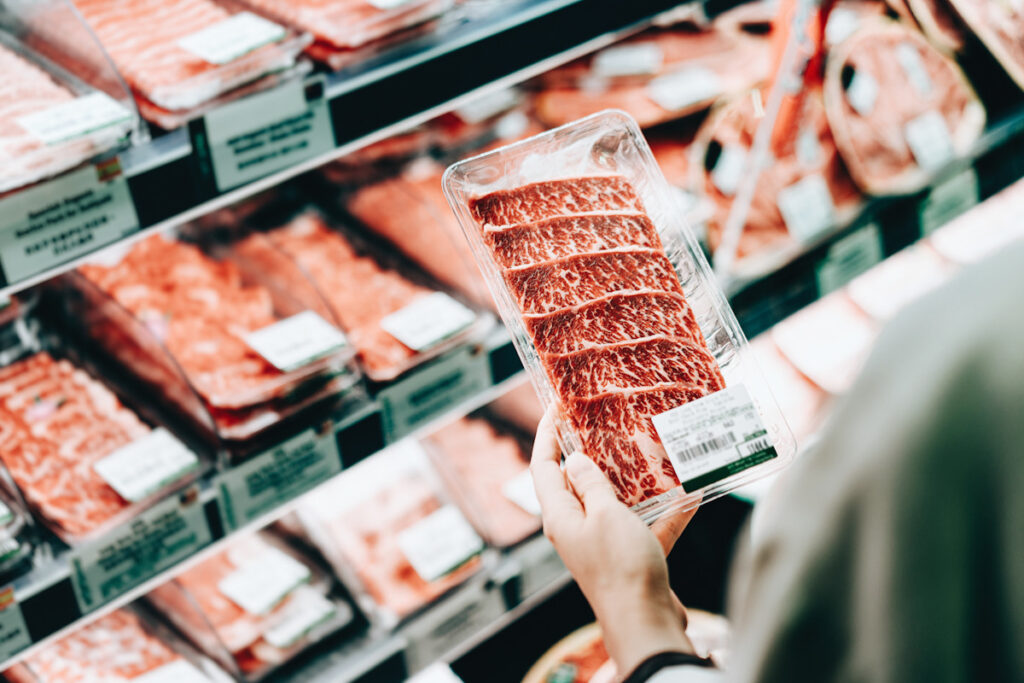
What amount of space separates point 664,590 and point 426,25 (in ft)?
2.77

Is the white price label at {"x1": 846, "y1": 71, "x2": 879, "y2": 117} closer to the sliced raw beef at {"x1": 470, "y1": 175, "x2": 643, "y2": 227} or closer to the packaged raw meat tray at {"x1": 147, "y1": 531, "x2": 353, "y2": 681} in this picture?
the sliced raw beef at {"x1": 470, "y1": 175, "x2": 643, "y2": 227}

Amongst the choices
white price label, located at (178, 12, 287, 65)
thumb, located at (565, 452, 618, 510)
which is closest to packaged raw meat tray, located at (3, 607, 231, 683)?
thumb, located at (565, 452, 618, 510)

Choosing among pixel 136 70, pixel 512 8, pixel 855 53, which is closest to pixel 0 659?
pixel 136 70

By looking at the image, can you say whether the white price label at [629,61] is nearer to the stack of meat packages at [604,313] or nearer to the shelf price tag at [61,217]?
the stack of meat packages at [604,313]

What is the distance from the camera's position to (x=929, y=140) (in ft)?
Answer: 6.93

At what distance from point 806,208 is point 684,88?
41 cm

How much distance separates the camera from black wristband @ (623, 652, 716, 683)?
0.76m

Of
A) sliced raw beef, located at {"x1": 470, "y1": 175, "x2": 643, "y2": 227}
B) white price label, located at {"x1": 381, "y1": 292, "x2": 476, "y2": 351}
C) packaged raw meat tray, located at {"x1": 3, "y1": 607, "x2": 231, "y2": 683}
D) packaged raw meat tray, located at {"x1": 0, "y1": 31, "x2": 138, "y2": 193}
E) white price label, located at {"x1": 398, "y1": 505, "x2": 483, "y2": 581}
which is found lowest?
white price label, located at {"x1": 398, "y1": 505, "x2": 483, "y2": 581}

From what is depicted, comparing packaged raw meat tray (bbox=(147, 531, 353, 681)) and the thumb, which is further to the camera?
packaged raw meat tray (bbox=(147, 531, 353, 681))

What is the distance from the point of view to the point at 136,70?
3.97ft

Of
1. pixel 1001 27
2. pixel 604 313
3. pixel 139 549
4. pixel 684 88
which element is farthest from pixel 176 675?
pixel 1001 27

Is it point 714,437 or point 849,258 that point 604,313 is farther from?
point 849,258

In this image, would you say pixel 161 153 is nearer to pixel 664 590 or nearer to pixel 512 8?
pixel 512 8

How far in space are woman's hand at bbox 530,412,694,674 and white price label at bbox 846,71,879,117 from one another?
5.06 ft
